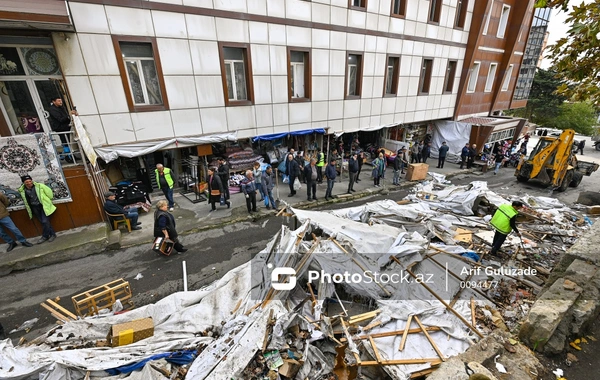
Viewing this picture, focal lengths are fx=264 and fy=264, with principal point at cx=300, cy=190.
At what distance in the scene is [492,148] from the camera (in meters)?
17.8

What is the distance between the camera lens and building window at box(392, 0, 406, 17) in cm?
1384

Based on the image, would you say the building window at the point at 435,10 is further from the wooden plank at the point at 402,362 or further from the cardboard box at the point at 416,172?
the wooden plank at the point at 402,362

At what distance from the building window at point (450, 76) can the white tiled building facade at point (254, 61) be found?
4.44ft

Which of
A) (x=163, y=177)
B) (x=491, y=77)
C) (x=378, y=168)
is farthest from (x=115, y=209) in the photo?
(x=491, y=77)

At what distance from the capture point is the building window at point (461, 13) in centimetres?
1650

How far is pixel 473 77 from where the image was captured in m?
19.1

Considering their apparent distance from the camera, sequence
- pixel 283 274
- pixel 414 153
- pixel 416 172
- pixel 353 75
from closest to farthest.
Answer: pixel 283 274 < pixel 353 75 < pixel 416 172 < pixel 414 153

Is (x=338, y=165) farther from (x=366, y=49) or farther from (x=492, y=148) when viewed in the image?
(x=492, y=148)

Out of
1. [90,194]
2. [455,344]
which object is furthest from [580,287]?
[90,194]

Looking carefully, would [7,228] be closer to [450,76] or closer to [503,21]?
[450,76]

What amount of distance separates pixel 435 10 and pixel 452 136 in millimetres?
8104

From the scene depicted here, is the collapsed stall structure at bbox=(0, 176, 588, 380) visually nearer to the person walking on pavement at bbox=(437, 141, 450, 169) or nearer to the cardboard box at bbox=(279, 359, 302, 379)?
the cardboard box at bbox=(279, 359, 302, 379)

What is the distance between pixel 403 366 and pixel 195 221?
7.65 m

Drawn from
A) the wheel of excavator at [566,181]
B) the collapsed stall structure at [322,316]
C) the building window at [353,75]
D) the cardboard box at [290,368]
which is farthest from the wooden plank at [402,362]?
the wheel of excavator at [566,181]
